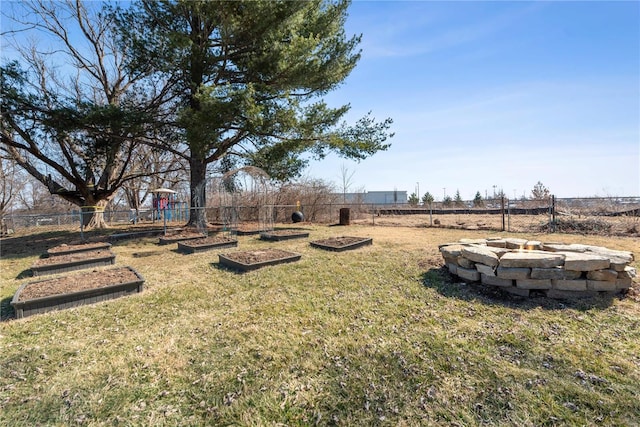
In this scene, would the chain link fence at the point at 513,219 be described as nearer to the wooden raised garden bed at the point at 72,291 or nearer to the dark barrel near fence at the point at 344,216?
the dark barrel near fence at the point at 344,216

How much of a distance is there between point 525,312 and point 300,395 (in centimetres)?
293

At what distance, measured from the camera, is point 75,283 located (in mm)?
4312

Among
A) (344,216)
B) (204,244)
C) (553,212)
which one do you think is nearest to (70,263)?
(204,244)

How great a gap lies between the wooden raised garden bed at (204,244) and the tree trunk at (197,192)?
275 cm

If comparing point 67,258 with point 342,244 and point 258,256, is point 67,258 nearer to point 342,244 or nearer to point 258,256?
point 258,256

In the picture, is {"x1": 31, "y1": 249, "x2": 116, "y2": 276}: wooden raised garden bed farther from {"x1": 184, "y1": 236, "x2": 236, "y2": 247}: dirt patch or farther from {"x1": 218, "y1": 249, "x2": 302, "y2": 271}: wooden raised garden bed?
{"x1": 218, "y1": 249, "x2": 302, "y2": 271}: wooden raised garden bed

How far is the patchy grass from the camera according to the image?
1926 millimetres

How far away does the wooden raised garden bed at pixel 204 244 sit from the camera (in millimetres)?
7363

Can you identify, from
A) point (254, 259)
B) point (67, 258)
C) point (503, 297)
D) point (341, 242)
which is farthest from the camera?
point (341, 242)

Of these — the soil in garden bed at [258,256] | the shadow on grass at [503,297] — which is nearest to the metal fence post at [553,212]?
the shadow on grass at [503,297]

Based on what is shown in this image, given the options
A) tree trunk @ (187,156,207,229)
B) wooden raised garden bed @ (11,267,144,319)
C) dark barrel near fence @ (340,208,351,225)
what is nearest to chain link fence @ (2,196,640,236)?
tree trunk @ (187,156,207,229)

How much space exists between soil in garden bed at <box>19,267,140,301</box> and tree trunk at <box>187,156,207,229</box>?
6.18 meters

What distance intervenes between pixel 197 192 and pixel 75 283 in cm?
689

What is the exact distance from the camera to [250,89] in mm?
8305
